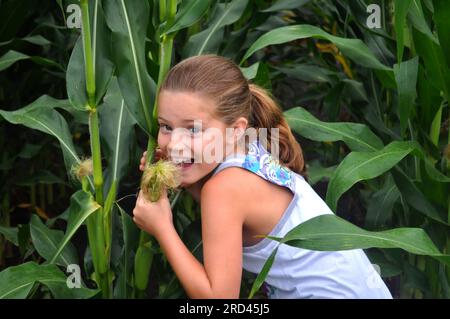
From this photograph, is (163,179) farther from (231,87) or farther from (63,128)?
(63,128)

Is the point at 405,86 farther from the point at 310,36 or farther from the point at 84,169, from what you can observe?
the point at 84,169

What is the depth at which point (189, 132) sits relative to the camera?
1.40 metres

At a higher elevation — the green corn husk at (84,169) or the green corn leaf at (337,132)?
the green corn husk at (84,169)

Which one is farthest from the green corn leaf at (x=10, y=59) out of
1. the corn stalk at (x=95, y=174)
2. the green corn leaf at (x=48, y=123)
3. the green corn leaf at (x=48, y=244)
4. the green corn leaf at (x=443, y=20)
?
the green corn leaf at (x=443, y=20)

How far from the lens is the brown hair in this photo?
4.66ft

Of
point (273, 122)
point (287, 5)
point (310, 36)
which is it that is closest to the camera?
point (273, 122)

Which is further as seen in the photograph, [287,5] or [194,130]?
[287,5]

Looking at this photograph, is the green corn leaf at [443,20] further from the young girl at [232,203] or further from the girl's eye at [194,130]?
the girl's eye at [194,130]

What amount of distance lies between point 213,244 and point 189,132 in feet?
0.63

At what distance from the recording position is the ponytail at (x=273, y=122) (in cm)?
156

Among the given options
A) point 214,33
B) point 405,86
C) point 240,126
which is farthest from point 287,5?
point 240,126

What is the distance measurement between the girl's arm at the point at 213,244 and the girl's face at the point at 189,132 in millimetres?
39

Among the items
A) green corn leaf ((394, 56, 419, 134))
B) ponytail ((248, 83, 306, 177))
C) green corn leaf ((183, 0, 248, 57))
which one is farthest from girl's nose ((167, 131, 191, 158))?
green corn leaf ((394, 56, 419, 134))
